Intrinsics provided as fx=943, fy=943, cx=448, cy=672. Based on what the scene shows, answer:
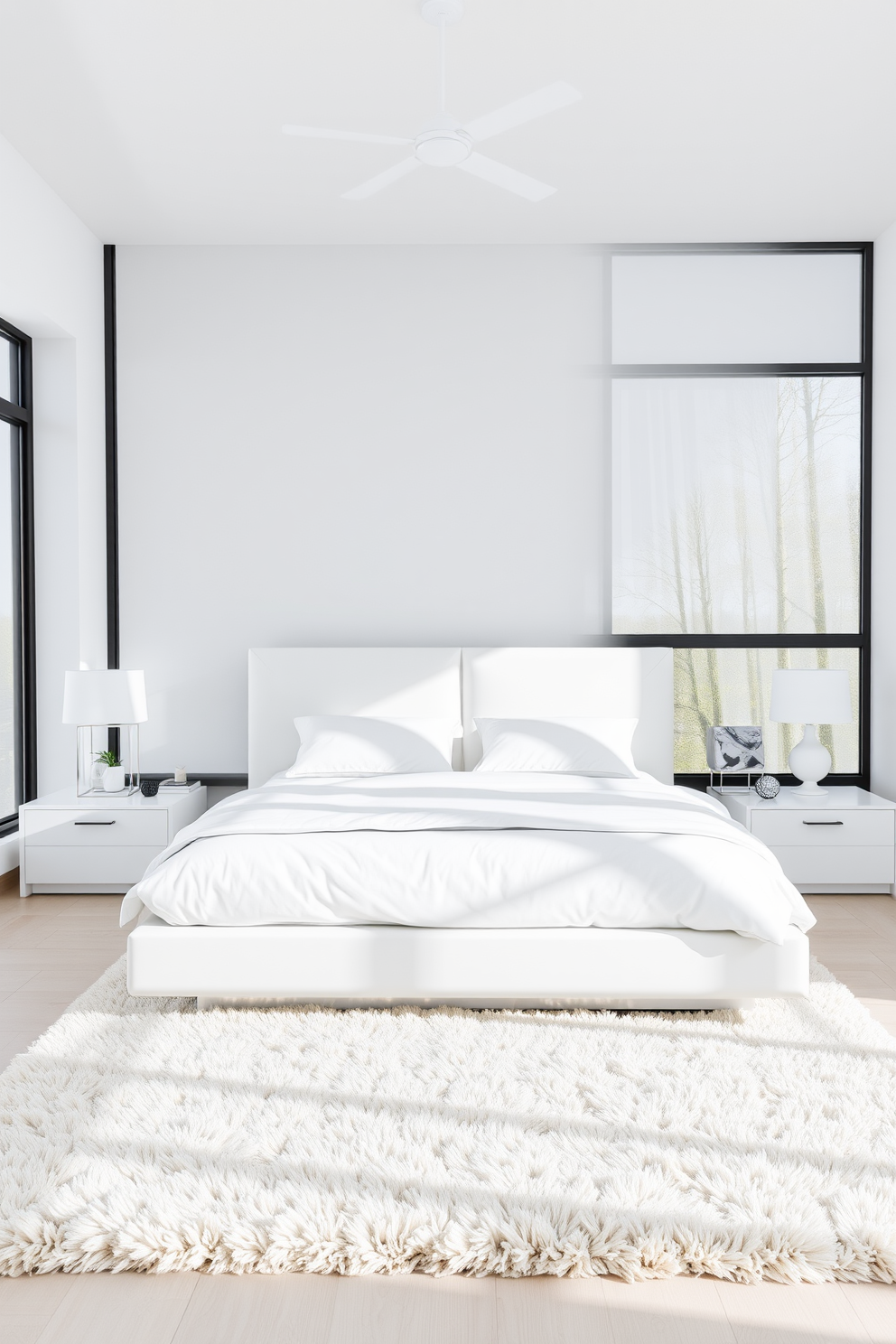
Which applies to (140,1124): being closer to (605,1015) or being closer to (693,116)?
(605,1015)

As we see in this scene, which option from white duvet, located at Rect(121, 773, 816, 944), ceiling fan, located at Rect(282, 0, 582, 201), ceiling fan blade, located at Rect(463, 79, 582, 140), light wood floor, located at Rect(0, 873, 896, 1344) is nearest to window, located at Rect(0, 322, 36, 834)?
ceiling fan, located at Rect(282, 0, 582, 201)

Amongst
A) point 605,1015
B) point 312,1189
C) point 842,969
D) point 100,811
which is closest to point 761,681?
point 842,969

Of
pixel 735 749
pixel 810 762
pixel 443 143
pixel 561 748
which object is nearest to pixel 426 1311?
pixel 561 748

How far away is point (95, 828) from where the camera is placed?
4000 mm

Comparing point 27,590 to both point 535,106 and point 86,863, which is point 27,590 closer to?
point 86,863

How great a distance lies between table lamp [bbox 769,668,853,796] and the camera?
13.5 ft

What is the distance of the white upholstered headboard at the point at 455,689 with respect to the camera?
441 centimetres

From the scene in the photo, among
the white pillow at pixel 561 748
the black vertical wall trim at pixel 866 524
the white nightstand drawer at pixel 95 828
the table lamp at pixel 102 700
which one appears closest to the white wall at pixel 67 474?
the table lamp at pixel 102 700

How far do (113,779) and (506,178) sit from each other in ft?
9.73

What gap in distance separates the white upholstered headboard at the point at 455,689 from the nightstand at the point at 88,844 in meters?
0.56

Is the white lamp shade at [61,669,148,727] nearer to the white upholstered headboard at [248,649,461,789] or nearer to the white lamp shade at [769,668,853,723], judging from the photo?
the white upholstered headboard at [248,649,461,789]

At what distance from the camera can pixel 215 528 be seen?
15.2ft

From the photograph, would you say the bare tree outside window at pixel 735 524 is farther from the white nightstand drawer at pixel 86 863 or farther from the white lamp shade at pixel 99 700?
the white nightstand drawer at pixel 86 863

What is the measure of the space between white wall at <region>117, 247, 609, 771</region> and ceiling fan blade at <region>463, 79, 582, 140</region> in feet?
4.25
